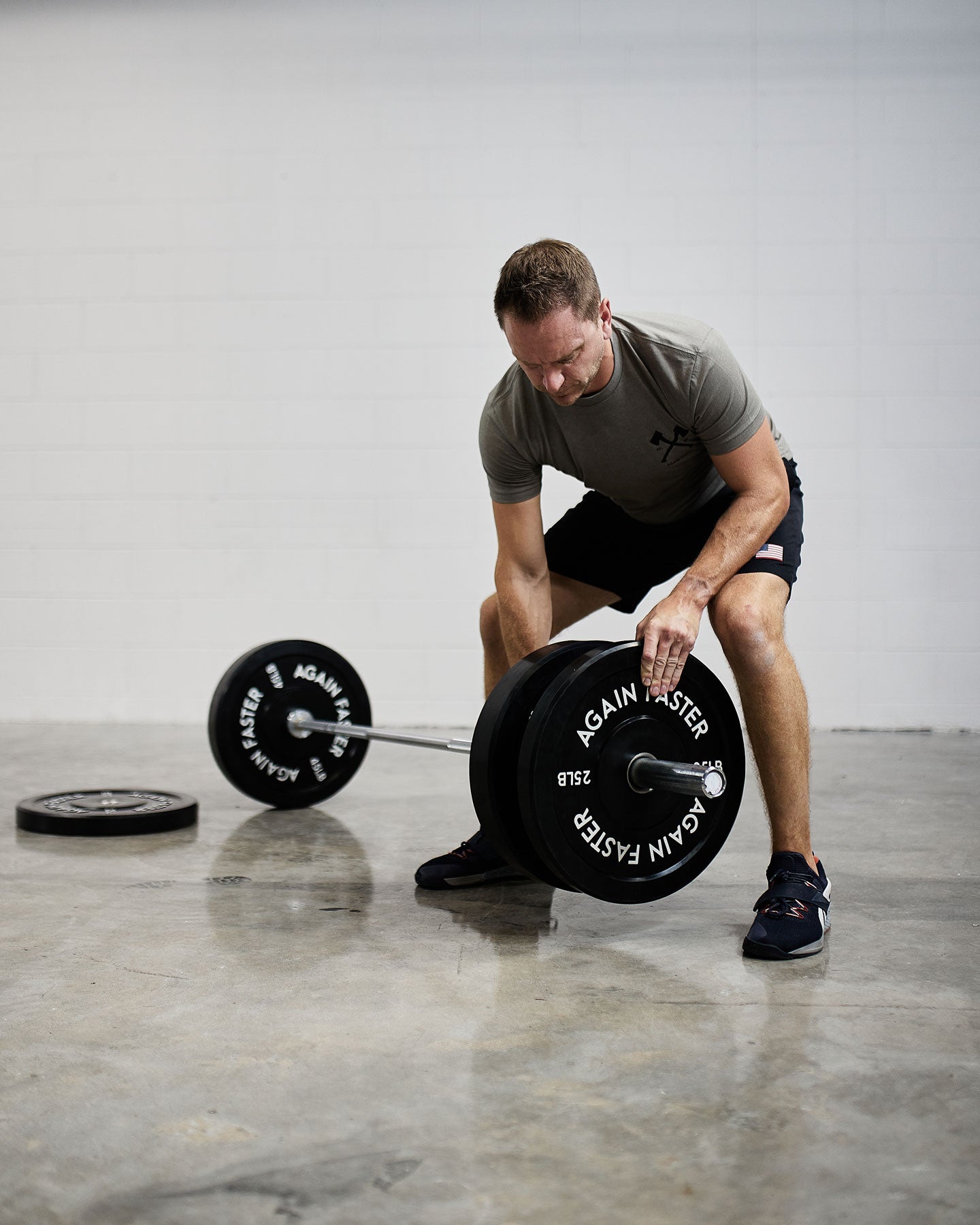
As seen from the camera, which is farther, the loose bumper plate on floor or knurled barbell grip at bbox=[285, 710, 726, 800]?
the loose bumper plate on floor

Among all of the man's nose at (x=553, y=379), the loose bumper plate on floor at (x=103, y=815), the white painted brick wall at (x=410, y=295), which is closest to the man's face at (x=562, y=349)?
the man's nose at (x=553, y=379)

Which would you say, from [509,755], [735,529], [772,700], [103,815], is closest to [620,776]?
[509,755]

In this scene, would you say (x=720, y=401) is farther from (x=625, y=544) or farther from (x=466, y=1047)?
(x=466, y=1047)

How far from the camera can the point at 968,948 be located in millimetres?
1689

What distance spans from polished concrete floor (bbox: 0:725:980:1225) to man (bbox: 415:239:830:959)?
0.15 meters

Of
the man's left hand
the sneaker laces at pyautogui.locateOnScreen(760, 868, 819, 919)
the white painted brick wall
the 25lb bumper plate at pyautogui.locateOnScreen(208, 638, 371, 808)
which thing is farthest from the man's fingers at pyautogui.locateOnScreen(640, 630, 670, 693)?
the white painted brick wall

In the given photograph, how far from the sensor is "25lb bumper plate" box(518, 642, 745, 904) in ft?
5.22

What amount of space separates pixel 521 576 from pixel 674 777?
58 centimetres

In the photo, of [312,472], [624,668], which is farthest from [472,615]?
[624,668]

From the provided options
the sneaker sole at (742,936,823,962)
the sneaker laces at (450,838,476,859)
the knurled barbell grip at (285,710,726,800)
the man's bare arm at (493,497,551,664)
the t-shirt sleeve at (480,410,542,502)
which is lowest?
the sneaker sole at (742,936,823,962)

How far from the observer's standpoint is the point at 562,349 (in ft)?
5.48

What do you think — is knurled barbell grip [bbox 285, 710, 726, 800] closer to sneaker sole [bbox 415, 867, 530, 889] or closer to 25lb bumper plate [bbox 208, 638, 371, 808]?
sneaker sole [bbox 415, 867, 530, 889]

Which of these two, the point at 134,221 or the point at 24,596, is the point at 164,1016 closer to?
the point at 24,596

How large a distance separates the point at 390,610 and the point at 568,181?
1.70 metres
